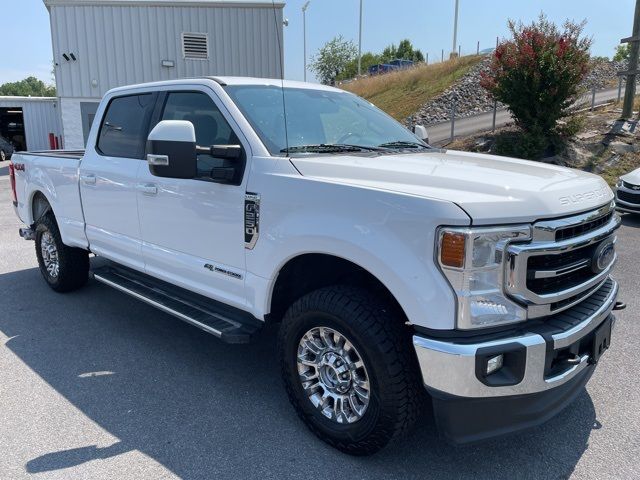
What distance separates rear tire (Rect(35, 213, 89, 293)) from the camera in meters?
5.49

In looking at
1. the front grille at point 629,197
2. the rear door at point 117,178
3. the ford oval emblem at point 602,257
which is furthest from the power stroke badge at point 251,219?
the front grille at point 629,197

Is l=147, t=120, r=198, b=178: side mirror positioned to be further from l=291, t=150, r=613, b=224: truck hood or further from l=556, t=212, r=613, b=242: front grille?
l=556, t=212, r=613, b=242: front grille

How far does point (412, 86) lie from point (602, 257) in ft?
110

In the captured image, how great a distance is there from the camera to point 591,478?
8.93ft

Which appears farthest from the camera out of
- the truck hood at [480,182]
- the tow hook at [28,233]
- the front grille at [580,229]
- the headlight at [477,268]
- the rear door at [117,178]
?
the tow hook at [28,233]

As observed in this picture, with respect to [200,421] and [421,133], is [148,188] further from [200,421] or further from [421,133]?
[421,133]

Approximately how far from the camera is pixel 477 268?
7.73 ft

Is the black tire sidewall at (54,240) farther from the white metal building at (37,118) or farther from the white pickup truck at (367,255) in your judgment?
the white metal building at (37,118)

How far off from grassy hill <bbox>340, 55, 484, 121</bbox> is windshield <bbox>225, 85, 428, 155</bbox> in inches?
992

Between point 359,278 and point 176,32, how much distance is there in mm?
17816

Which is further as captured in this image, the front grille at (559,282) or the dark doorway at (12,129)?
the dark doorway at (12,129)

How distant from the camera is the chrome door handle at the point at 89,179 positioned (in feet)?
15.4

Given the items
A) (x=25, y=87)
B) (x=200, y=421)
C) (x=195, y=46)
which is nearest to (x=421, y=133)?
(x=200, y=421)

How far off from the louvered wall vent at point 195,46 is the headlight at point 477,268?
1814 centimetres
